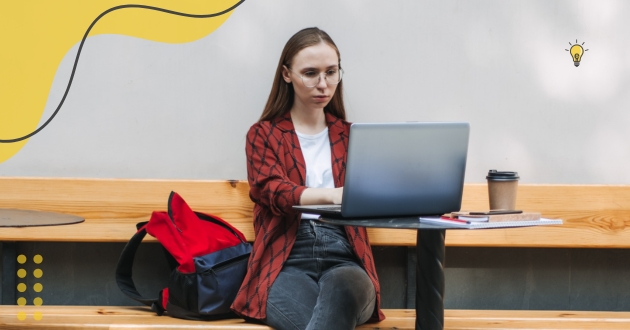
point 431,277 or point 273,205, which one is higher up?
point 273,205

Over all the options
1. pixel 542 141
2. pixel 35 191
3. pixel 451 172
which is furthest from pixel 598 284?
pixel 35 191

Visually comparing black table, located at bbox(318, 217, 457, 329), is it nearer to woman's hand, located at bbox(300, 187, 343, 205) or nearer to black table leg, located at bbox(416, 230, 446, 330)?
black table leg, located at bbox(416, 230, 446, 330)

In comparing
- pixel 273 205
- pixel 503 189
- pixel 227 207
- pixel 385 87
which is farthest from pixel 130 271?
pixel 503 189

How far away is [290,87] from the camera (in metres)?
2.51

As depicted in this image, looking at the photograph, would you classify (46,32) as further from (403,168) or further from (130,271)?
(403,168)

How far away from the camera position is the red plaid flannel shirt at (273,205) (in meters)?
2.23

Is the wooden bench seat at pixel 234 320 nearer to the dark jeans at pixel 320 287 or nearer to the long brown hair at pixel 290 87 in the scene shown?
the dark jeans at pixel 320 287

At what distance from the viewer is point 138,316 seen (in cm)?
238

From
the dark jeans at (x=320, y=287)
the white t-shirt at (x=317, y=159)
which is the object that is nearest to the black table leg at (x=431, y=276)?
the dark jeans at (x=320, y=287)

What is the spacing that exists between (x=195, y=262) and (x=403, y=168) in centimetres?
84

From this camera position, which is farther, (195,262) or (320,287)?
(195,262)

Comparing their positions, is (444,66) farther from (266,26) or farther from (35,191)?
(35,191)

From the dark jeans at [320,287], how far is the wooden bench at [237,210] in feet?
1.16

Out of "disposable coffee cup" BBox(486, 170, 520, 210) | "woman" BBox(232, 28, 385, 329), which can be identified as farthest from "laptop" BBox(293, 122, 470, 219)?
"woman" BBox(232, 28, 385, 329)
